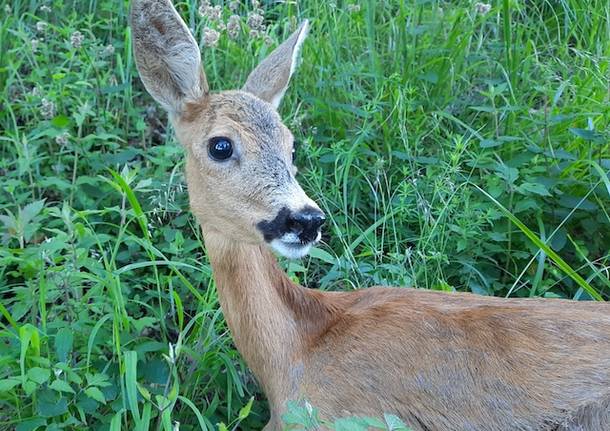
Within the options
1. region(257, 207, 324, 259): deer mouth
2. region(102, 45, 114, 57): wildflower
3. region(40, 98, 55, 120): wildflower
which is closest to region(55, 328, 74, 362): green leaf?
region(257, 207, 324, 259): deer mouth

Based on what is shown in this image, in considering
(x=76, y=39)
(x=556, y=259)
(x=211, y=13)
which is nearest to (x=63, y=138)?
(x=76, y=39)

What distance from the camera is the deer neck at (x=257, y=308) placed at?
4.14m

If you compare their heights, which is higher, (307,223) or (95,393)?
(307,223)

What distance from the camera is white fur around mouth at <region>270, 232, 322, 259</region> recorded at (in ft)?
12.8

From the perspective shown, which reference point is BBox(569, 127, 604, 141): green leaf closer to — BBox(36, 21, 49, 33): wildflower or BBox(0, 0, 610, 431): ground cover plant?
BBox(0, 0, 610, 431): ground cover plant

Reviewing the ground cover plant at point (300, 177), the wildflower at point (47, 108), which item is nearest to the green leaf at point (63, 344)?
the ground cover plant at point (300, 177)

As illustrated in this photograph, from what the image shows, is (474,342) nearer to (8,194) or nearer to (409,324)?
(409,324)

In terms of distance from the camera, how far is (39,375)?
397 centimetres

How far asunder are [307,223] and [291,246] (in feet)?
0.35

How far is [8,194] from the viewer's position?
A: 5543 mm

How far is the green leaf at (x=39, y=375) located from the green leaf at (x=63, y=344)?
A: 17cm

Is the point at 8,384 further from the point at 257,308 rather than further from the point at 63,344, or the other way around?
the point at 257,308

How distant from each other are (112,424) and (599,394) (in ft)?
5.53

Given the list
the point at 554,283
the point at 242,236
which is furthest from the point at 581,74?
the point at 242,236
